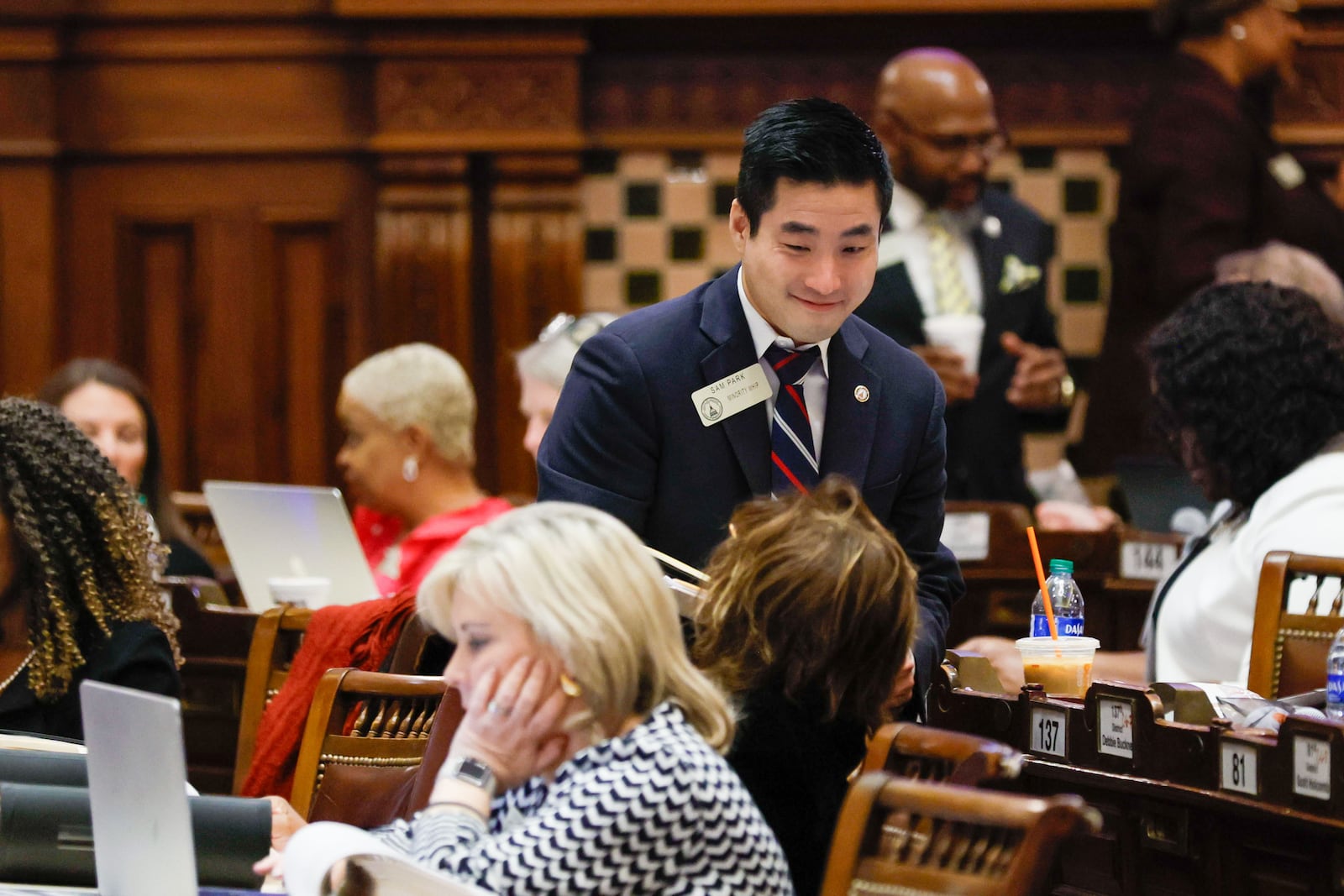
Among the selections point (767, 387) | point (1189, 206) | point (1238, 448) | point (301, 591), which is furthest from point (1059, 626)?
point (1189, 206)

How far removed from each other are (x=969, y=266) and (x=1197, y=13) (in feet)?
3.52

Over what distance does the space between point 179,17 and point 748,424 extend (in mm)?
3541

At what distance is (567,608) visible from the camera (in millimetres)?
1762

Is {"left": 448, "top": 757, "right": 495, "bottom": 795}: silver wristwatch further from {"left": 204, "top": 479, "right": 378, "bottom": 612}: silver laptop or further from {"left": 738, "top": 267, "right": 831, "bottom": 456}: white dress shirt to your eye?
{"left": 204, "top": 479, "right": 378, "bottom": 612}: silver laptop

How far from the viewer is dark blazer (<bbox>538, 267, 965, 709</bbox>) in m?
2.39

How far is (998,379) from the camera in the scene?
4.54m

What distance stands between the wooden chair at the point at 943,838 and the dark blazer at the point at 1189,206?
318cm

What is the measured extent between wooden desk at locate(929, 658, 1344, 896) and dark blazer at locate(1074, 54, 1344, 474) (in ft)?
7.82

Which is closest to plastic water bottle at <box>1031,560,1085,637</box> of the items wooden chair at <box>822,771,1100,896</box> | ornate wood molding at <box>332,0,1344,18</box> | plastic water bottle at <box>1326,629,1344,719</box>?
plastic water bottle at <box>1326,629,1344,719</box>

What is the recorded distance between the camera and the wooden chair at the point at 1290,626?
2.69 metres

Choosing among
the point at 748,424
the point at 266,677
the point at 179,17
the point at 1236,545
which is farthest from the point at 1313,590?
the point at 179,17

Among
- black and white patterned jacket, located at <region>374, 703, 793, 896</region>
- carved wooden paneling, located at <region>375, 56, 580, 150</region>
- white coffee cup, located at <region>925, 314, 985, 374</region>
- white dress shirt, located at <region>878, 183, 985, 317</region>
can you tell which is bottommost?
black and white patterned jacket, located at <region>374, 703, 793, 896</region>

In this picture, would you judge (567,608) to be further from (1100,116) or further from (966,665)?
(1100,116)

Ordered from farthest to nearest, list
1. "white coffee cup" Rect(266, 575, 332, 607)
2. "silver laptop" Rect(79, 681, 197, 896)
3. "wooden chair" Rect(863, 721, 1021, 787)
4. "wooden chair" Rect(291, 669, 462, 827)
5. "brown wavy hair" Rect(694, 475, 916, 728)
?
"white coffee cup" Rect(266, 575, 332, 607)
"wooden chair" Rect(291, 669, 462, 827)
"brown wavy hair" Rect(694, 475, 916, 728)
"wooden chair" Rect(863, 721, 1021, 787)
"silver laptop" Rect(79, 681, 197, 896)
